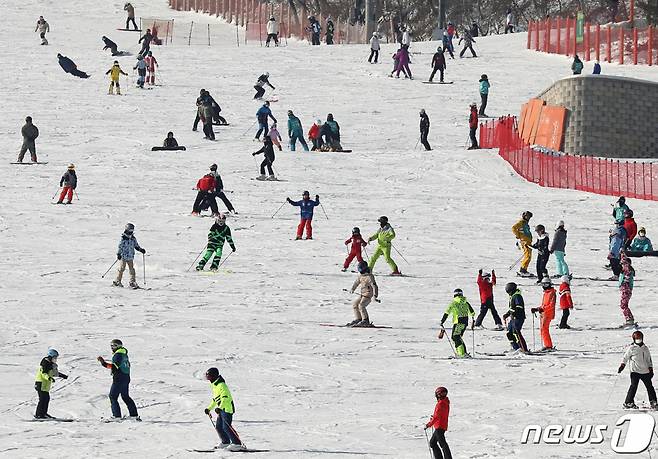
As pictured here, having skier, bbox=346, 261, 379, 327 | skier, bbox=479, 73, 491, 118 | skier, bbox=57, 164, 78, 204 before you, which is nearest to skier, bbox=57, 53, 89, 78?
skier, bbox=479, 73, 491, 118

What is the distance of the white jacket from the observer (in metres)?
16.4

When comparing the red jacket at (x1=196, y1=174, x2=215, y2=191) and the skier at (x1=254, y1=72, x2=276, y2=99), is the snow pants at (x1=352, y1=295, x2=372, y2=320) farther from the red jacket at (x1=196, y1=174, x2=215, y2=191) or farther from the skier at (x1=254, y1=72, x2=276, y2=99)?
the skier at (x1=254, y1=72, x2=276, y2=99)

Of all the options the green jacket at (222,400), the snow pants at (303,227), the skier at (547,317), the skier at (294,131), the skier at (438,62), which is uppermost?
the skier at (438,62)

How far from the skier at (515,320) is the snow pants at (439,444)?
17.6ft

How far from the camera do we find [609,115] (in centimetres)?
3881

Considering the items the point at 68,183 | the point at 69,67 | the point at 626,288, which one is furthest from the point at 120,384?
the point at 69,67

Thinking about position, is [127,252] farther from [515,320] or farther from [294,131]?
[294,131]

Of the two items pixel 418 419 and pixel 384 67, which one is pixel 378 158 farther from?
pixel 418 419

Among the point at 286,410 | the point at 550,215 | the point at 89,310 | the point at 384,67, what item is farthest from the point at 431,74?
the point at 286,410

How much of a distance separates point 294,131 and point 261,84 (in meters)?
7.71

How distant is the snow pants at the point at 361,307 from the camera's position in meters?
21.2

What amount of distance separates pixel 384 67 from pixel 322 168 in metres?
14.5

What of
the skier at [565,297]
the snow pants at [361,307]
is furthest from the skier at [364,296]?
the skier at [565,297]

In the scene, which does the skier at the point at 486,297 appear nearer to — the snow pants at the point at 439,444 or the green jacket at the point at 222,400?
the green jacket at the point at 222,400
